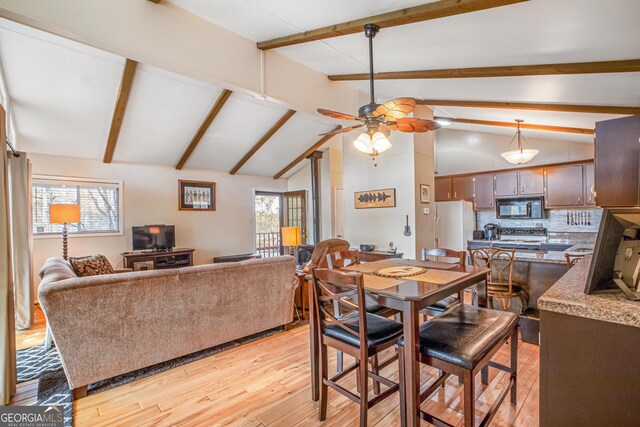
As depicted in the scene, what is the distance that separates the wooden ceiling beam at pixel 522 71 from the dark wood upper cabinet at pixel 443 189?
160 inches

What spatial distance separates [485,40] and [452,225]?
4.05 metres

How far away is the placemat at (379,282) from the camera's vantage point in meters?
1.78

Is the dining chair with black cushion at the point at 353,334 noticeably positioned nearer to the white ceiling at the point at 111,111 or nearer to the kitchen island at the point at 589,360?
the kitchen island at the point at 589,360

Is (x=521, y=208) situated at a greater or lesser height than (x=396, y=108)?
lesser

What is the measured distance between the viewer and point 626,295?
1064 millimetres

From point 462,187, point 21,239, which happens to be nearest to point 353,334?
point 21,239

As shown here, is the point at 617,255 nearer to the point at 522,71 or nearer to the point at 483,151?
the point at 522,71

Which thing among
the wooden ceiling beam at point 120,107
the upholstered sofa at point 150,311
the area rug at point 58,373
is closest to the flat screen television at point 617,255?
the upholstered sofa at point 150,311

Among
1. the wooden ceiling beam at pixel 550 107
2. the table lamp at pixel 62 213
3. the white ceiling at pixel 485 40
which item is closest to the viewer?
the white ceiling at pixel 485 40

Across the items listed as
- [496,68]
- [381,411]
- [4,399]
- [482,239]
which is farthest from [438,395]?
[482,239]

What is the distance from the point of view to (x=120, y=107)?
4.25 meters

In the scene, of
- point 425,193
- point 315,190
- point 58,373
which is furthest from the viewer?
point 315,190

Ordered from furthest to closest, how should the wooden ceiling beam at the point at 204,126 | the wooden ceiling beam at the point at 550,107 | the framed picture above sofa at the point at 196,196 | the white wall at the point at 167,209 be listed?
the framed picture above sofa at the point at 196,196, the white wall at the point at 167,209, the wooden ceiling beam at the point at 204,126, the wooden ceiling beam at the point at 550,107

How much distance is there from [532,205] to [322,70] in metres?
4.81
